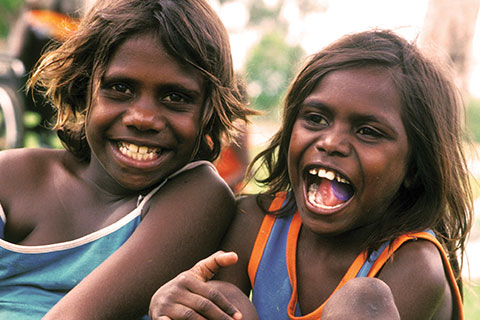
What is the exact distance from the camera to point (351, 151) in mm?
1906

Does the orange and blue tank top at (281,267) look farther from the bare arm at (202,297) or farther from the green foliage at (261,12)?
the green foliage at (261,12)

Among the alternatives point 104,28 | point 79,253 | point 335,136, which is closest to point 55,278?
point 79,253

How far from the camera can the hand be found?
1687mm

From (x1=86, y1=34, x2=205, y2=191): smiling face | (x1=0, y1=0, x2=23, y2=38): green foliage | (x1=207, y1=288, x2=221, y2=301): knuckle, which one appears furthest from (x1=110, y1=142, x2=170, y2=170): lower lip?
(x1=0, y1=0, x2=23, y2=38): green foliage

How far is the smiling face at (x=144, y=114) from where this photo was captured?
205 centimetres

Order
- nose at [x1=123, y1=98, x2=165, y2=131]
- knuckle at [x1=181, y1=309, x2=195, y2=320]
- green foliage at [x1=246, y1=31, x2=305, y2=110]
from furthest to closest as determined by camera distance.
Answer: green foliage at [x1=246, y1=31, x2=305, y2=110]
nose at [x1=123, y1=98, x2=165, y2=131]
knuckle at [x1=181, y1=309, x2=195, y2=320]

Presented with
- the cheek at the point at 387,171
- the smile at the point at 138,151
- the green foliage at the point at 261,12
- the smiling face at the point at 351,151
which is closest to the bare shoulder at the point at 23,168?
the smile at the point at 138,151

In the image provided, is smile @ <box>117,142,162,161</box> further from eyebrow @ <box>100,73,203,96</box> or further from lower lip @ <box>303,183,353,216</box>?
lower lip @ <box>303,183,353,216</box>

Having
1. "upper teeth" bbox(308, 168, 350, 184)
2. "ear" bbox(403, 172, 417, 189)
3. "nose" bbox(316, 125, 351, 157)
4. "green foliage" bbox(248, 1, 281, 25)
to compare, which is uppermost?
"nose" bbox(316, 125, 351, 157)

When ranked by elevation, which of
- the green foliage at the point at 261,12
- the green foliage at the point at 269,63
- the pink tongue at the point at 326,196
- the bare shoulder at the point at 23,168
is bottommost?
the green foliage at the point at 269,63

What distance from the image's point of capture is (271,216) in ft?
7.22

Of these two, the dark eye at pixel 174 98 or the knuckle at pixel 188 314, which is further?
the dark eye at pixel 174 98

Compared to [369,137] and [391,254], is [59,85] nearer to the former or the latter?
[369,137]

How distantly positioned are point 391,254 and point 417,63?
64cm
